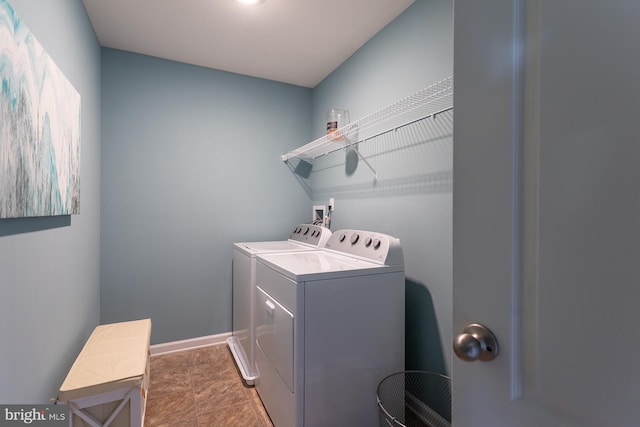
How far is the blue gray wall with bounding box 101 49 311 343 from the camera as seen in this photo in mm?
2299

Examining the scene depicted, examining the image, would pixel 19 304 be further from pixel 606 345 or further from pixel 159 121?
pixel 159 121

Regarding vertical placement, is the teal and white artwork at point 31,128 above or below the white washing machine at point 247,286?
above

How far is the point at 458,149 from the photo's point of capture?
60 centimetres

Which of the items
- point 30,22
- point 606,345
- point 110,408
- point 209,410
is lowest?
point 209,410

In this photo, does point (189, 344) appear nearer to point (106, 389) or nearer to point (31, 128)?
point (106, 389)

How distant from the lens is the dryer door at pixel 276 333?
4.57 feet

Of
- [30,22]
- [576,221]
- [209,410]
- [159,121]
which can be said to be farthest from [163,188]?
[576,221]

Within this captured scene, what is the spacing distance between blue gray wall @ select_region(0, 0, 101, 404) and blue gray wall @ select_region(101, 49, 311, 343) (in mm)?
184

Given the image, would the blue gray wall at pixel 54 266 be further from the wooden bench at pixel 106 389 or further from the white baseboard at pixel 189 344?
the white baseboard at pixel 189 344

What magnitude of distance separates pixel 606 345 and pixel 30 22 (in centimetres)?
177

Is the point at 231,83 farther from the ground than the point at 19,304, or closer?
farther from the ground

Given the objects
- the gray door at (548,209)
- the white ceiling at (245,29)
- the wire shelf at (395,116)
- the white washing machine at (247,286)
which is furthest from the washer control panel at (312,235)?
the gray door at (548,209)

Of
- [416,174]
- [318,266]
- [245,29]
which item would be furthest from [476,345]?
[245,29]

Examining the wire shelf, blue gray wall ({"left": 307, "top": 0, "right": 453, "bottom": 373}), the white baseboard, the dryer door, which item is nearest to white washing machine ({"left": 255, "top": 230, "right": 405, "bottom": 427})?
the dryer door
